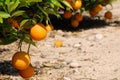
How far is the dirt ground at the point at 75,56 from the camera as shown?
184 inches

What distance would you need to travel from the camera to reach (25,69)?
3.38m

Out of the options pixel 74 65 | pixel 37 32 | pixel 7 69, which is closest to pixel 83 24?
pixel 74 65

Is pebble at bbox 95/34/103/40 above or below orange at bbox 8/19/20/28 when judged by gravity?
above

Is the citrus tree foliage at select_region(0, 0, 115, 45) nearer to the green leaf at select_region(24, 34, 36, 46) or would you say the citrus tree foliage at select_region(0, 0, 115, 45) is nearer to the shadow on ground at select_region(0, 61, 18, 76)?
the green leaf at select_region(24, 34, 36, 46)

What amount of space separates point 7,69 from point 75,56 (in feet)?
3.84

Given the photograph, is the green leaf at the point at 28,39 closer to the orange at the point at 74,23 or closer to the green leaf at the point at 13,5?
the green leaf at the point at 13,5

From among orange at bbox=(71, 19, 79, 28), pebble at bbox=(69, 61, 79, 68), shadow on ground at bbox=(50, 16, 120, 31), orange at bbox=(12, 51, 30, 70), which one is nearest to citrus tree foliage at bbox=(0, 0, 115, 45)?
orange at bbox=(12, 51, 30, 70)

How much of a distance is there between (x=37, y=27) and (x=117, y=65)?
86.8 inches

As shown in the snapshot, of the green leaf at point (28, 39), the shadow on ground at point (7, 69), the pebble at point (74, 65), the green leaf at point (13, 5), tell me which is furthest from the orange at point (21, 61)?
the pebble at point (74, 65)

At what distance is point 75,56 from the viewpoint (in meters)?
5.55

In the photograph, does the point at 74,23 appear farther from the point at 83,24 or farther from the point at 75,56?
the point at 75,56

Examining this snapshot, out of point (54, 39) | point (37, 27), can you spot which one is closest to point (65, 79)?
point (37, 27)

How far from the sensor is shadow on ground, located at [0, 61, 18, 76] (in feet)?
15.4

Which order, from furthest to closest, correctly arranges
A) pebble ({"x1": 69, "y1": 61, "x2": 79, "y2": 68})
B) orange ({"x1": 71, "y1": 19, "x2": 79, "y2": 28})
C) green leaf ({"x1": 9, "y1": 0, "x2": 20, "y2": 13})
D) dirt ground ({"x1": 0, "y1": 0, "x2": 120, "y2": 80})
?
1. orange ({"x1": 71, "y1": 19, "x2": 79, "y2": 28})
2. pebble ({"x1": 69, "y1": 61, "x2": 79, "y2": 68})
3. dirt ground ({"x1": 0, "y1": 0, "x2": 120, "y2": 80})
4. green leaf ({"x1": 9, "y1": 0, "x2": 20, "y2": 13})
